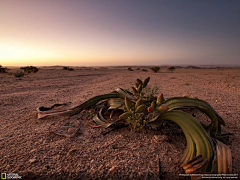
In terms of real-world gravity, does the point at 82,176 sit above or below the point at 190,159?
below

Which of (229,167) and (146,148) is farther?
(146,148)

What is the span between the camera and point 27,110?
2.88m

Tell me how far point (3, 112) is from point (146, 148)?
118 inches

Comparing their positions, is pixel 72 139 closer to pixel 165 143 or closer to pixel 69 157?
pixel 69 157

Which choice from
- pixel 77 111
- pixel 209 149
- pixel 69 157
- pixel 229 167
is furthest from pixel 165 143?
pixel 77 111

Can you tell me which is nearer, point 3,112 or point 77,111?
point 77,111

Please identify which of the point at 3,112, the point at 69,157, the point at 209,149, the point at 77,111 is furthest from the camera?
the point at 3,112

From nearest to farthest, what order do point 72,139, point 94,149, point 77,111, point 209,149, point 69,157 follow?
point 209,149 < point 69,157 < point 94,149 < point 72,139 < point 77,111

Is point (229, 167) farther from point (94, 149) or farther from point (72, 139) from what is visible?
point (72, 139)

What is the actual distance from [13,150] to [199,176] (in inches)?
73.6

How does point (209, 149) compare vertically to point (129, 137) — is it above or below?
above

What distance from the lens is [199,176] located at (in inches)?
40.0

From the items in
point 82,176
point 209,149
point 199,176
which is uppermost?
point 209,149

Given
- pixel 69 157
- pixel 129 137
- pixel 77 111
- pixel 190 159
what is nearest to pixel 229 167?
pixel 190 159
